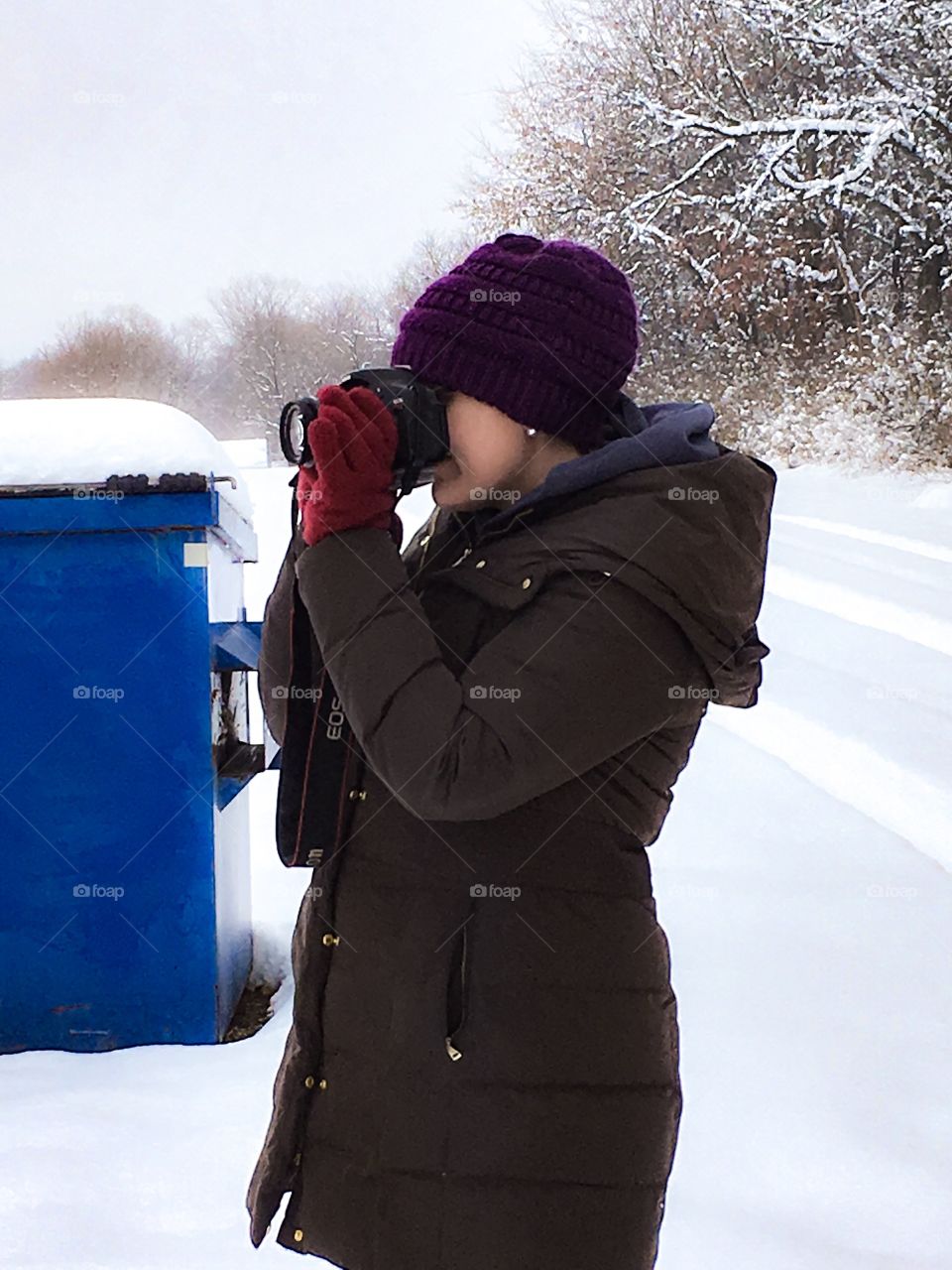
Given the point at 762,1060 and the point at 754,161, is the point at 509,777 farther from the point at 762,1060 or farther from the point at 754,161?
the point at 754,161

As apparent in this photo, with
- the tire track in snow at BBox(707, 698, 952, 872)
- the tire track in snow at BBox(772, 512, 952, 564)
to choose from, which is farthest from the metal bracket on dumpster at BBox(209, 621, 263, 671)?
the tire track in snow at BBox(772, 512, 952, 564)

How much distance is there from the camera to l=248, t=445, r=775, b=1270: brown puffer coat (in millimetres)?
950

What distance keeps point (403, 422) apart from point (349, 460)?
60 mm

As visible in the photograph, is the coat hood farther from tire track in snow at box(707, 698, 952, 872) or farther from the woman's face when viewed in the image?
tire track in snow at box(707, 698, 952, 872)

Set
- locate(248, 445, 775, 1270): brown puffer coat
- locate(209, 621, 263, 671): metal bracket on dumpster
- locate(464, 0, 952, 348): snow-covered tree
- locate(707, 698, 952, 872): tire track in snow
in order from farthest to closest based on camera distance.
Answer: locate(464, 0, 952, 348): snow-covered tree, locate(707, 698, 952, 872): tire track in snow, locate(209, 621, 263, 671): metal bracket on dumpster, locate(248, 445, 775, 1270): brown puffer coat

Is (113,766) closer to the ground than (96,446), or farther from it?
closer to the ground

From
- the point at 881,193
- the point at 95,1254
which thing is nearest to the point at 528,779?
the point at 95,1254

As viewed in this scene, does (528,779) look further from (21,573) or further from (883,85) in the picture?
(883,85)

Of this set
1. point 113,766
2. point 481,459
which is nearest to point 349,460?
point 481,459

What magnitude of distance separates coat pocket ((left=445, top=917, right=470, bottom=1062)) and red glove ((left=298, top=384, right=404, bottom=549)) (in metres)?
0.37

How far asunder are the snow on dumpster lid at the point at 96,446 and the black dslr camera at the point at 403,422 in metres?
1.12

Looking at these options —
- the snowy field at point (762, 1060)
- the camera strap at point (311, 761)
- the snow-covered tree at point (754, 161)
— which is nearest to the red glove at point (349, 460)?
the camera strap at point (311, 761)

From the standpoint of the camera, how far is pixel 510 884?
103 cm

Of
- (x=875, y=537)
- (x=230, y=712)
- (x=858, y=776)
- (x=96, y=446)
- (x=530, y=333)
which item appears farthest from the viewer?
(x=875, y=537)
